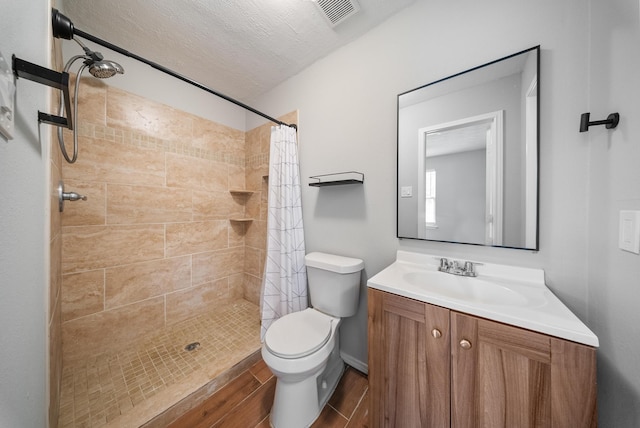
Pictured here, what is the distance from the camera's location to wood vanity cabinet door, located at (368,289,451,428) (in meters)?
0.77

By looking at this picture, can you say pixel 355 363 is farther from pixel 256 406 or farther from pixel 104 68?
pixel 104 68

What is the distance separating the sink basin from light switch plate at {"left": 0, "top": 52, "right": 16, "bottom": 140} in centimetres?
127

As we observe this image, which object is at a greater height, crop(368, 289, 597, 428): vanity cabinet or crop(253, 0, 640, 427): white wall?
crop(253, 0, 640, 427): white wall

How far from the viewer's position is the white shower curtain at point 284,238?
65.1 inches

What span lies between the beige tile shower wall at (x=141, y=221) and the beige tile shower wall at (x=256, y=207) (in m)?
0.16

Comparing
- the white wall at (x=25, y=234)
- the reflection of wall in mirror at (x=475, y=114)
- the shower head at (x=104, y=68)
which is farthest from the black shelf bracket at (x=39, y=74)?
the reflection of wall in mirror at (x=475, y=114)

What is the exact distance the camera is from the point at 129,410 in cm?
110

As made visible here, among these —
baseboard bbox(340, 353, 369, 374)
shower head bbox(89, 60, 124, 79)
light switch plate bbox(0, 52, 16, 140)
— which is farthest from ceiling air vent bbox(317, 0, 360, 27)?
baseboard bbox(340, 353, 369, 374)

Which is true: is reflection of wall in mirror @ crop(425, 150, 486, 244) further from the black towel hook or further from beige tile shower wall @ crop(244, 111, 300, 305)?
beige tile shower wall @ crop(244, 111, 300, 305)

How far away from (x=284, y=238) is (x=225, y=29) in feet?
4.97

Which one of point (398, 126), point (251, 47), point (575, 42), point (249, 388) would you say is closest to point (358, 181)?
point (398, 126)

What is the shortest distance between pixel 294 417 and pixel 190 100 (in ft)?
8.23

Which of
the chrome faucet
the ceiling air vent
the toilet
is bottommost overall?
the toilet

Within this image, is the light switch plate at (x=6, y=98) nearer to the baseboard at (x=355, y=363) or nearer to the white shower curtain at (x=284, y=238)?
the white shower curtain at (x=284, y=238)
